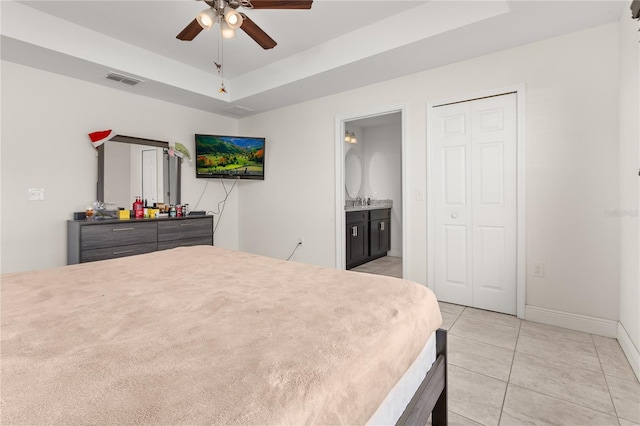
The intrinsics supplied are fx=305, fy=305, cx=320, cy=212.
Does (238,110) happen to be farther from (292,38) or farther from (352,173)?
(352,173)

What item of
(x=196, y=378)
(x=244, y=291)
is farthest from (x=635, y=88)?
(x=196, y=378)

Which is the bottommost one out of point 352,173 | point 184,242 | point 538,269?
point 538,269

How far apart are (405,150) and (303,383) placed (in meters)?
3.06

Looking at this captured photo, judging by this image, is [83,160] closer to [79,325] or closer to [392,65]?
[79,325]

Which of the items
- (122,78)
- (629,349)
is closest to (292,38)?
(122,78)

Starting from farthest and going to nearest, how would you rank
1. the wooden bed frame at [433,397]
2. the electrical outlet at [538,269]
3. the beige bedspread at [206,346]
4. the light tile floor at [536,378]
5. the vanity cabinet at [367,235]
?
1. the vanity cabinet at [367,235]
2. the electrical outlet at [538,269]
3. the light tile floor at [536,378]
4. the wooden bed frame at [433,397]
5. the beige bedspread at [206,346]

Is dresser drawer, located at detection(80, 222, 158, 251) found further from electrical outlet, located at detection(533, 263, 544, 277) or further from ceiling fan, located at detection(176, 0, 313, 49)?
electrical outlet, located at detection(533, 263, 544, 277)

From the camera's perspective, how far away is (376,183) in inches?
240

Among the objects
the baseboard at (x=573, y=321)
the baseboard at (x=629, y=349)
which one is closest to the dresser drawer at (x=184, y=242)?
the baseboard at (x=573, y=321)

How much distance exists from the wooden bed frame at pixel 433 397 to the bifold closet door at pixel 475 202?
1.90m

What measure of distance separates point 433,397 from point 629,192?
2.08 meters

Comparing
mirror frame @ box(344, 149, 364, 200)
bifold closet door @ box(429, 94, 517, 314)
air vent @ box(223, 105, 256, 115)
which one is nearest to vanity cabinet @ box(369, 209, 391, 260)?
mirror frame @ box(344, 149, 364, 200)

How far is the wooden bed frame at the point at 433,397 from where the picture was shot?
1.02 m

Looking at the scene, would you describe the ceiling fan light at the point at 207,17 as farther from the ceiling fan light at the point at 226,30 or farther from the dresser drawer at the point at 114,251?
the dresser drawer at the point at 114,251
